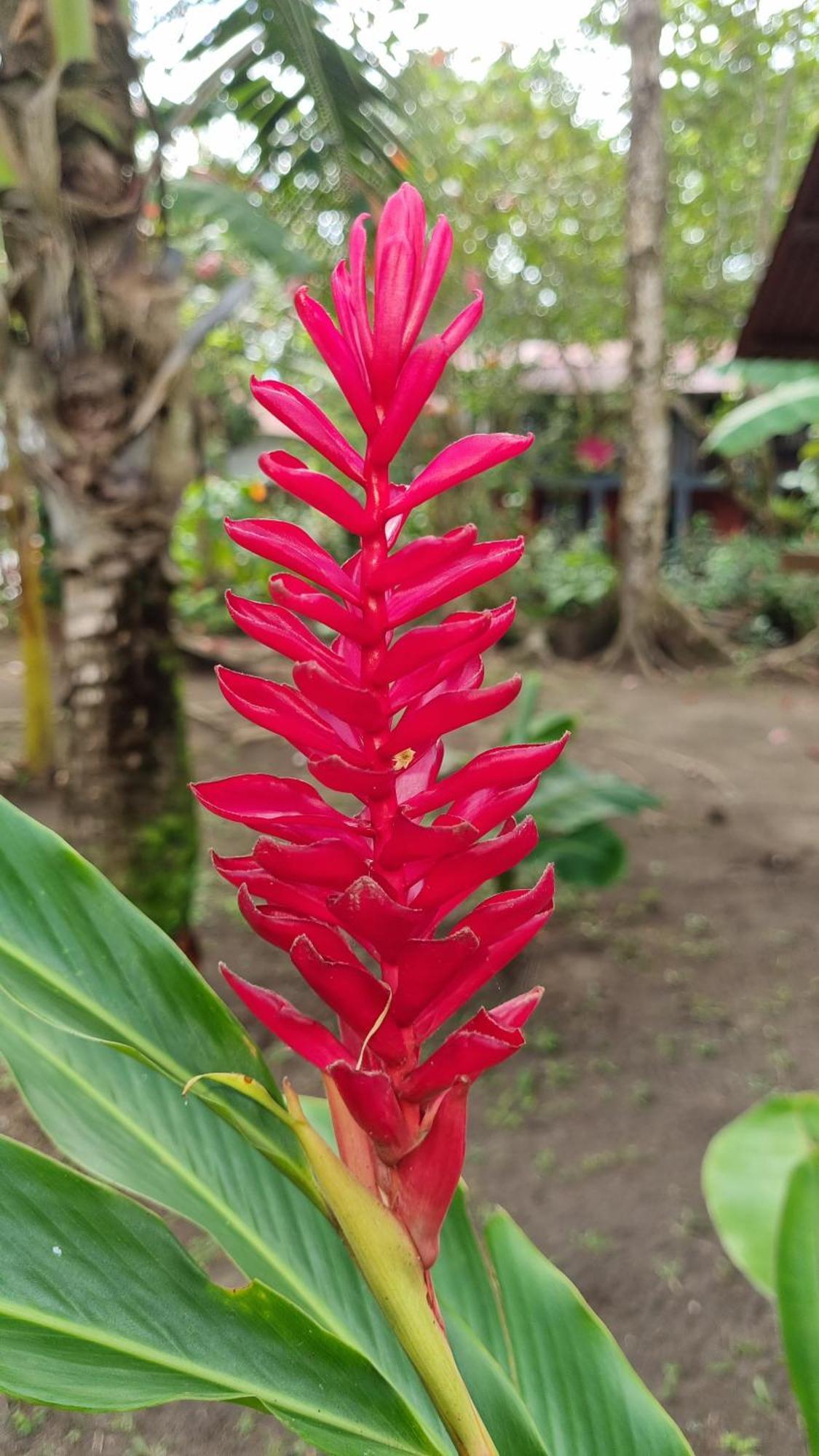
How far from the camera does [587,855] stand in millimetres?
3725

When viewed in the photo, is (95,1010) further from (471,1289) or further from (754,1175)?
(754,1175)

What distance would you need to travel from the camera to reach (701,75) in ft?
32.0

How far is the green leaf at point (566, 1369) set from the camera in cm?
109

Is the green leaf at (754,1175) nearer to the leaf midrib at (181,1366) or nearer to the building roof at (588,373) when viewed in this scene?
the leaf midrib at (181,1366)

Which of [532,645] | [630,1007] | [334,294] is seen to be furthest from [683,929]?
[532,645]

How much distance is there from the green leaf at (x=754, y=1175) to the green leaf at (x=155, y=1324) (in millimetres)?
581

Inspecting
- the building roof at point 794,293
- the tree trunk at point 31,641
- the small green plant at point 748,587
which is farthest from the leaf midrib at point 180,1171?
the small green plant at point 748,587

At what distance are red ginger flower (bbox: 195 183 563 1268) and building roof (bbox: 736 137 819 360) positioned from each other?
10.5 feet

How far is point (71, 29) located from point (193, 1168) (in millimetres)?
2324

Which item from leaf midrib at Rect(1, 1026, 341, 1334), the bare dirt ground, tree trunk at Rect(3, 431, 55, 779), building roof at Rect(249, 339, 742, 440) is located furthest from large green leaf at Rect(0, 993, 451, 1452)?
building roof at Rect(249, 339, 742, 440)

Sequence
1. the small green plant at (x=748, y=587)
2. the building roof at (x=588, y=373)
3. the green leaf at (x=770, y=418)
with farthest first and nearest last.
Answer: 1. the building roof at (x=588, y=373)
2. the small green plant at (x=748, y=587)
3. the green leaf at (x=770, y=418)

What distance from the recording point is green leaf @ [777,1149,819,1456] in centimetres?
84

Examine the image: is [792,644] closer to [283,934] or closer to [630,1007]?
[630,1007]

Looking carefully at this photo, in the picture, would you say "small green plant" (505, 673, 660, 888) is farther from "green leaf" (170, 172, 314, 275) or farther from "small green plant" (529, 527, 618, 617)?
"small green plant" (529, 527, 618, 617)
